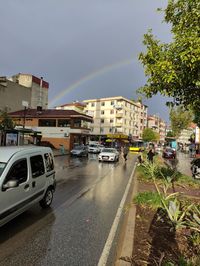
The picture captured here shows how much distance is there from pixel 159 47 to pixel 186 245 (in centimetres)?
549

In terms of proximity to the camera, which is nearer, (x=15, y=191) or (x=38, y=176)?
(x=15, y=191)

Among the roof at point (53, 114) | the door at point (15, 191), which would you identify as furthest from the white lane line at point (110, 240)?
the roof at point (53, 114)

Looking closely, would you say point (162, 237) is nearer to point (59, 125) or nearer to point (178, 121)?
point (59, 125)

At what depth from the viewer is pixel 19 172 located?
5.94 m

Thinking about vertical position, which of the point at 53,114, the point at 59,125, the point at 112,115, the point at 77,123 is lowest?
the point at 59,125

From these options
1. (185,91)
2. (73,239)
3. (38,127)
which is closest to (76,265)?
(73,239)

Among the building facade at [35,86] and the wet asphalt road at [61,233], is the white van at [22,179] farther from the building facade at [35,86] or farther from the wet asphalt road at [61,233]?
the building facade at [35,86]

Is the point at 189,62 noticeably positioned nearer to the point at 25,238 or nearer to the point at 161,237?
the point at 161,237

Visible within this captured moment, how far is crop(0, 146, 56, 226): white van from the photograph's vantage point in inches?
206

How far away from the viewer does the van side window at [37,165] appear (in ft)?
21.7

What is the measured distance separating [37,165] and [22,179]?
1.03 meters

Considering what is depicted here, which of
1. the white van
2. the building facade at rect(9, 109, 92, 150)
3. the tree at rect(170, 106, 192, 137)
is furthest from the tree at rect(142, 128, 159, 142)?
the white van

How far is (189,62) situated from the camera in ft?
21.1

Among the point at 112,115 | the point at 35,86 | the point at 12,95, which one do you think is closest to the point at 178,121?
the point at 112,115
